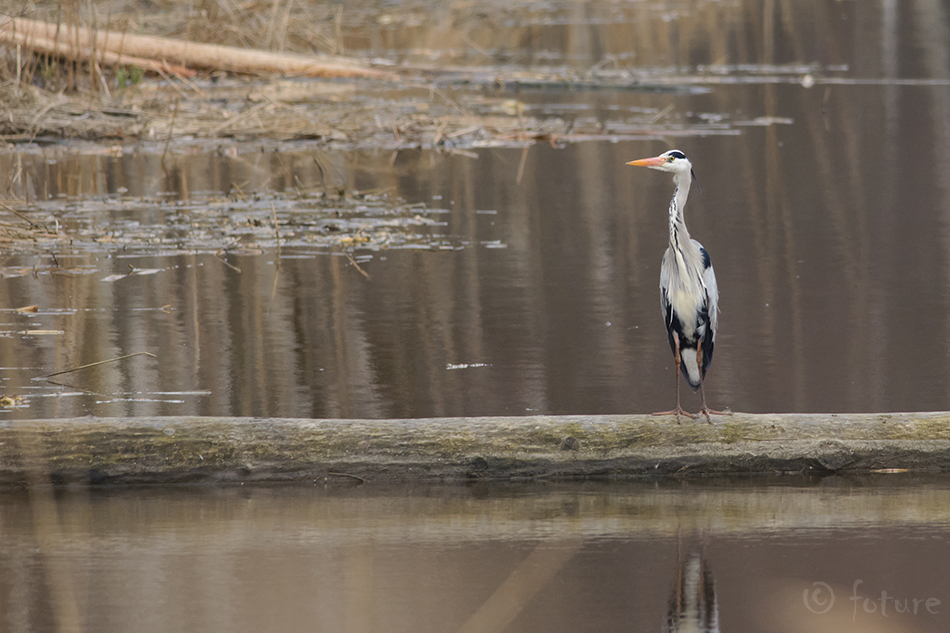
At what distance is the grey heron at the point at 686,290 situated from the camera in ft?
20.2

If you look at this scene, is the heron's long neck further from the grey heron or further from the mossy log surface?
the mossy log surface

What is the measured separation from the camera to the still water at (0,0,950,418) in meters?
7.48

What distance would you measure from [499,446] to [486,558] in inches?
30.5

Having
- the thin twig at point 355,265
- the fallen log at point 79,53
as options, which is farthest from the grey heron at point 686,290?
the fallen log at point 79,53

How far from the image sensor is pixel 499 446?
5.89 metres

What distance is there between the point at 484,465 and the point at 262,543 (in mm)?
1061

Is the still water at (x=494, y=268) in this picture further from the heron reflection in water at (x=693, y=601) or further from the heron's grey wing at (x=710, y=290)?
the heron reflection in water at (x=693, y=601)

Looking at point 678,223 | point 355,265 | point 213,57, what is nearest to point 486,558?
point 678,223

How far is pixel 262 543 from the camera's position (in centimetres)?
538

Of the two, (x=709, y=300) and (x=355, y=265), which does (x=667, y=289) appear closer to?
(x=709, y=300)

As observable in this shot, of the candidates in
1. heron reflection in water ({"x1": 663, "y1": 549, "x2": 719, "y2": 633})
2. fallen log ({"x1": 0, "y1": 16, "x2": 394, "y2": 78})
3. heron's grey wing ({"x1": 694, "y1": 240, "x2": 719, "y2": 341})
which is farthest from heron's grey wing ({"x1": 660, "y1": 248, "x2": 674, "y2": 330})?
fallen log ({"x1": 0, "y1": 16, "x2": 394, "y2": 78})

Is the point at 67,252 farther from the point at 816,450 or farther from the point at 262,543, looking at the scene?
the point at 816,450

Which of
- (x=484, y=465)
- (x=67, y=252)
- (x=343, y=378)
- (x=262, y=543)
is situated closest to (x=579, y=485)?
(x=484, y=465)

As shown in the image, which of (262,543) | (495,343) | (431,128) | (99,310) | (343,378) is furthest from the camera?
(431,128)
